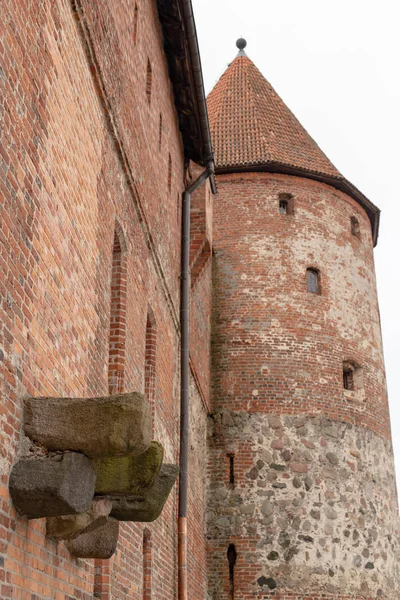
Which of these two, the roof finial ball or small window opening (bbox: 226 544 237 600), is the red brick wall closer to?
small window opening (bbox: 226 544 237 600)

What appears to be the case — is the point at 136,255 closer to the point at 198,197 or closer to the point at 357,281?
the point at 198,197

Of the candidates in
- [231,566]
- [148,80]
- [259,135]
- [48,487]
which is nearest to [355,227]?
[259,135]

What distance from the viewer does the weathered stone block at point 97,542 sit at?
5.68 m

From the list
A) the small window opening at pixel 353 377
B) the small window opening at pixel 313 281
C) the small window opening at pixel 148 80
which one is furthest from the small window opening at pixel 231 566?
the small window opening at pixel 148 80

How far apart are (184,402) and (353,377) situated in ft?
18.6

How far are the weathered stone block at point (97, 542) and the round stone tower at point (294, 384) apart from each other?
960 centimetres

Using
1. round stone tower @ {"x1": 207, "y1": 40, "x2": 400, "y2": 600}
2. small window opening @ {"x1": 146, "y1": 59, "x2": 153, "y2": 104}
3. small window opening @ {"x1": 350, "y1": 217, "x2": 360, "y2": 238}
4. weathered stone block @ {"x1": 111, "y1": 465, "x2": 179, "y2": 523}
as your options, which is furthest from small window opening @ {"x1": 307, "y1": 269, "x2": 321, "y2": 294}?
weathered stone block @ {"x1": 111, "y1": 465, "x2": 179, "y2": 523}

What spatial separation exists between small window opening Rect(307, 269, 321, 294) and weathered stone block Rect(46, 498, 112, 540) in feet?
40.2

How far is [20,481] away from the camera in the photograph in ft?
14.3

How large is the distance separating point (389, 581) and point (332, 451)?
2.61m

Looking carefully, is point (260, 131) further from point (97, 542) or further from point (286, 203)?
point (97, 542)

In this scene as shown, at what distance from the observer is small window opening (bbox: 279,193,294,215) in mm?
17797

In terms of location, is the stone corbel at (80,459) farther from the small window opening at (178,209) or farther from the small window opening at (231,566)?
the small window opening at (231,566)

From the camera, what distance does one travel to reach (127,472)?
5.02 meters
